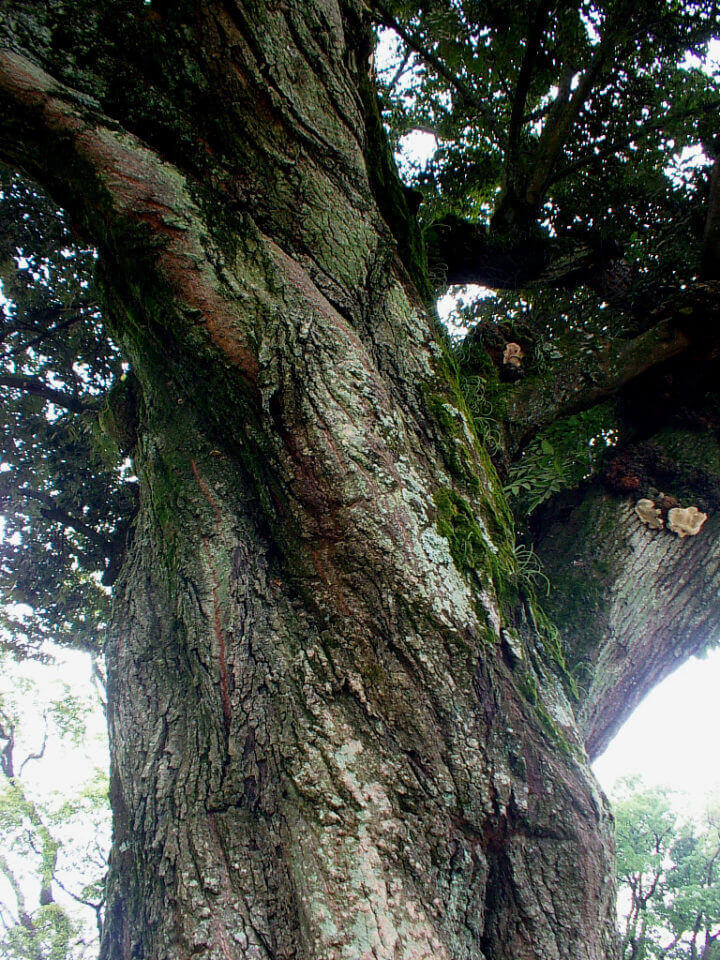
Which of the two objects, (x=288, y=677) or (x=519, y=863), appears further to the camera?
(x=288, y=677)

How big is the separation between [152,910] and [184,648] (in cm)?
81

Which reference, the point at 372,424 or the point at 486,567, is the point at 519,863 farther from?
the point at 372,424

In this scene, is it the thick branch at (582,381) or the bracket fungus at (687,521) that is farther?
the thick branch at (582,381)

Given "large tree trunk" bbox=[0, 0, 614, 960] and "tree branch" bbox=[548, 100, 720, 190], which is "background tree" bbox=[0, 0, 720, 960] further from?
"tree branch" bbox=[548, 100, 720, 190]

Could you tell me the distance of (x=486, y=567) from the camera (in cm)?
191

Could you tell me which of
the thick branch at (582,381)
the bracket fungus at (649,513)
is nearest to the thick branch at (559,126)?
the thick branch at (582,381)

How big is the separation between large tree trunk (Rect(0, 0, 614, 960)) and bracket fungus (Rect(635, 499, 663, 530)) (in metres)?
0.90

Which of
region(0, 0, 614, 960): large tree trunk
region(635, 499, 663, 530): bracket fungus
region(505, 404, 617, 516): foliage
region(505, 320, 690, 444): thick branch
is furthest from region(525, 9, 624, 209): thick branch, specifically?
region(635, 499, 663, 530): bracket fungus

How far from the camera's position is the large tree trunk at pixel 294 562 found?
1.57 m

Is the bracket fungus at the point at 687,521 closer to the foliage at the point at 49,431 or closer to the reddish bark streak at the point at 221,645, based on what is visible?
the reddish bark streak at the point at 221,645

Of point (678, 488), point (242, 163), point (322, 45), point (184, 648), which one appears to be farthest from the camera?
point (678, 488)

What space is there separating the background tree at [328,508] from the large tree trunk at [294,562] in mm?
11

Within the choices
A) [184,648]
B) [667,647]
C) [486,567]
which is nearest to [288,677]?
[184,648]

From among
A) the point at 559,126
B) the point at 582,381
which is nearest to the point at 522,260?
the point at 559,126
